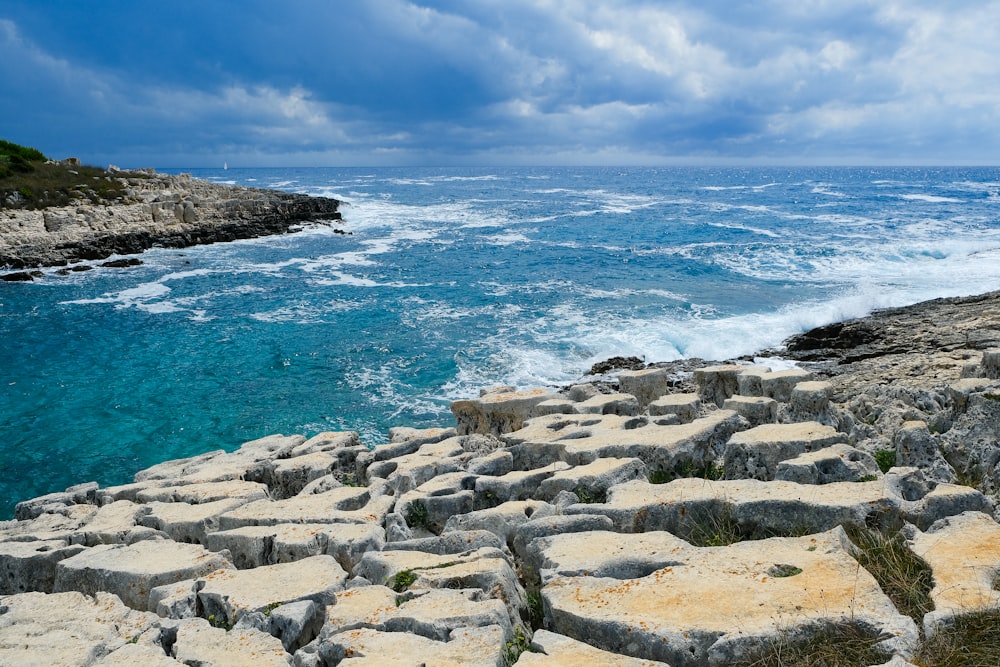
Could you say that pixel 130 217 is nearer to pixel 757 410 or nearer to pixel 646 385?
pixel 646 385

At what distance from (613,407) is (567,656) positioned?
699 cm

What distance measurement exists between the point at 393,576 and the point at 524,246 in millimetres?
42863

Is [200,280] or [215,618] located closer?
[215,618]

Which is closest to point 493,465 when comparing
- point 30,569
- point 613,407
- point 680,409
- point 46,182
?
point 613,407

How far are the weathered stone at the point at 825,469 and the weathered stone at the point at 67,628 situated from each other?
6864 millimetres

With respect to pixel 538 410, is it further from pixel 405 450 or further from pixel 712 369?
pixel 712 369

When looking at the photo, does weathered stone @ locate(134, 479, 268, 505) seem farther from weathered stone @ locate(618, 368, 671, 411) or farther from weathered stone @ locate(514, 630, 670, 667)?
weathered stone @ locate(618, 368, 671, 411)

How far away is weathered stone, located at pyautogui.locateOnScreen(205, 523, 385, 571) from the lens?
25.3ft

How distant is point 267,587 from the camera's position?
22.4 feet

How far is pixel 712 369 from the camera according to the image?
1236cm

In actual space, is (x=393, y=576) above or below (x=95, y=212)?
below

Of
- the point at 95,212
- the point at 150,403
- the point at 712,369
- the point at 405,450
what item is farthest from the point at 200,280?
the point at 712,369

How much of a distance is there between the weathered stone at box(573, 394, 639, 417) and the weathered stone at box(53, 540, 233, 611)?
633 cm

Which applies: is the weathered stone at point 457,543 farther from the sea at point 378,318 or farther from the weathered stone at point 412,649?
the sea at point 378,318
